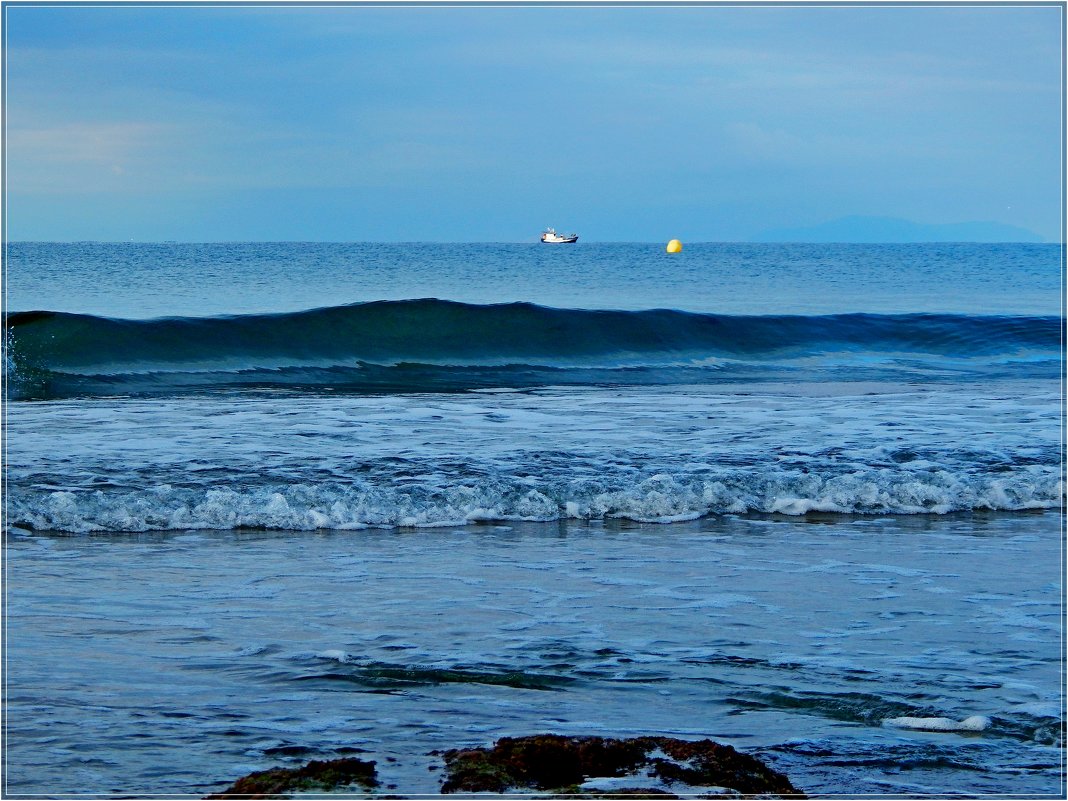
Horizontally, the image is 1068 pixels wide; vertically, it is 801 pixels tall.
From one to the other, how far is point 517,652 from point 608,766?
49.9 inches

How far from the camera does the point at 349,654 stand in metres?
4.70

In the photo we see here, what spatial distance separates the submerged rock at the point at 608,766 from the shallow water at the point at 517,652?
Answer: 0.47ft

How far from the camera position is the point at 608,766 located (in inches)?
139

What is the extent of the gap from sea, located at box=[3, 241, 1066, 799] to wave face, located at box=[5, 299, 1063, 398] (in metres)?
0.53

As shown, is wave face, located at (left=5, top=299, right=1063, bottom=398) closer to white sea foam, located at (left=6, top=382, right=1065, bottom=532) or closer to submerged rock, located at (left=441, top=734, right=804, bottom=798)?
white sea foam, located at (left=6, top=382, right=1065, bottom=532)

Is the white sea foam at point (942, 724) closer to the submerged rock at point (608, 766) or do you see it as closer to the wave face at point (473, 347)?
the submerged rock at point (608, 766)

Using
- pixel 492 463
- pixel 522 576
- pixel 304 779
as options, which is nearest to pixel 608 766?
pixel 304 779

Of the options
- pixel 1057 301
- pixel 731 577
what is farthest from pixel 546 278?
pixel 731 577

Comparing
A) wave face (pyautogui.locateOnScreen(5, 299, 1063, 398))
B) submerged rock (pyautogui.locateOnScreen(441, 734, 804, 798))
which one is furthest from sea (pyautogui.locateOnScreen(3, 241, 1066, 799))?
wave face (pyautogui.locateOnScreen(5, 299, 1063, 398))

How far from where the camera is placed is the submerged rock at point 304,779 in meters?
3.27

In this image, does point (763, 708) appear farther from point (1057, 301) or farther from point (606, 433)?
point (1057, 301)

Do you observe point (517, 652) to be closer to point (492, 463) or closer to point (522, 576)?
point (522, 576)

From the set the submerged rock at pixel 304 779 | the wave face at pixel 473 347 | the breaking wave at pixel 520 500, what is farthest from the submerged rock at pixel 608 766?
the wave face at pixel 473 347

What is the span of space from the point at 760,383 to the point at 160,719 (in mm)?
13342
